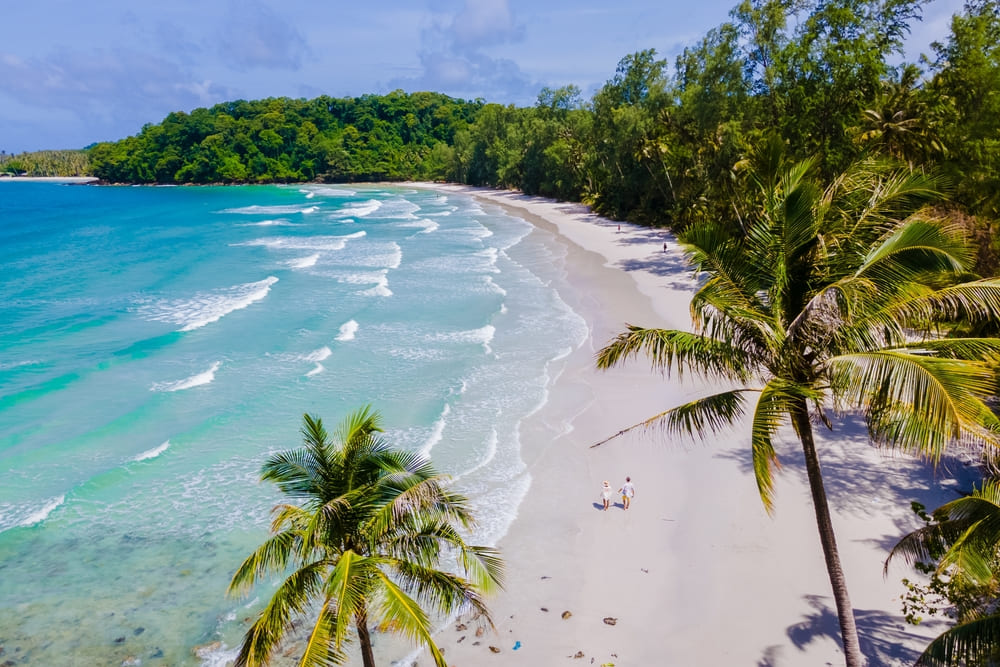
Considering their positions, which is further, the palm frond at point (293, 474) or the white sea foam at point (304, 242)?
the white sea foam at point (304, 242)

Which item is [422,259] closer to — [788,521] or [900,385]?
[788,521]

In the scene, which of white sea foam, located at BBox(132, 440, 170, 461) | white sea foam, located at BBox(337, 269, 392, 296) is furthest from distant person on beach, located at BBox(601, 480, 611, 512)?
white sea foam, located at BBox(337, 269, 392, 296)

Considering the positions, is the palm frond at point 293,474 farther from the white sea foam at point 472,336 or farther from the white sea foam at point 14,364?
the white sea foam at point 14,364

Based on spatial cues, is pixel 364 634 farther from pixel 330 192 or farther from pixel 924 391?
pixel 330 192

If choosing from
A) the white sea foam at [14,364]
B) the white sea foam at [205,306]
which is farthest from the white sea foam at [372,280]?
the white sea foam at [14,364]

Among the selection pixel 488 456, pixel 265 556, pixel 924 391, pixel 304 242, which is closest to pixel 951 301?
pixel 924 391
